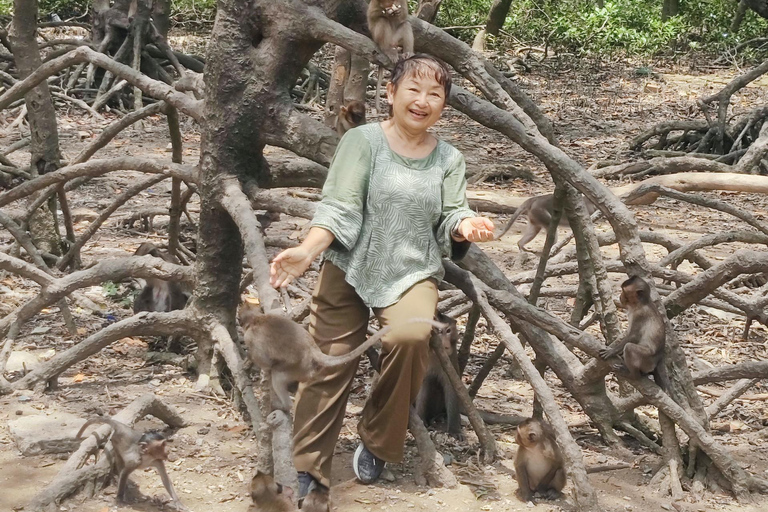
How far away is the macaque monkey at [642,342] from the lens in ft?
13.1

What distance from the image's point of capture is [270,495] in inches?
118

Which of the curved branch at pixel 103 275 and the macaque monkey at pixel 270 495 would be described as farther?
the curved branch at pixel 103 275

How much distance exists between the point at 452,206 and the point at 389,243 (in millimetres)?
291

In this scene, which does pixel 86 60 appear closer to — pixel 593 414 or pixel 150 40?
pixel 593 414

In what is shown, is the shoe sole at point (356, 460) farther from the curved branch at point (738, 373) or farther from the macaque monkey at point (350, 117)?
the macaque monkey at point (350, 117)

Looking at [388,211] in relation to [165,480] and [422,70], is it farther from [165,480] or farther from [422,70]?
[165,480]

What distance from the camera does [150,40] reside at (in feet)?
39.6

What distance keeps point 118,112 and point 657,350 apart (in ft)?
30.8

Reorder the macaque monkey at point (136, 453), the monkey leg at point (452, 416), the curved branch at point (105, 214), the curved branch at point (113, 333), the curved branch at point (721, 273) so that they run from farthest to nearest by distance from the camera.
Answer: the curved branch at point (105, 214)
the monkey leg at point (452, 416)
the curved branch at point (113, 333)
the curved branch at point (721, 273)
the macaque monkey at point (136, 453)

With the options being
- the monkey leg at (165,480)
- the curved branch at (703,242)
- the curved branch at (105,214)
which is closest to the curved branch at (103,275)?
the curved branch at (105,214)

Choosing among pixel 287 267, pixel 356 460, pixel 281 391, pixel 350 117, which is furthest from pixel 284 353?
pixel 350 117

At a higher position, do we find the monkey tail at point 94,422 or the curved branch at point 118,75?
the curved branch at point 118,75

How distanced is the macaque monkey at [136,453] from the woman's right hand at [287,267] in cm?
98

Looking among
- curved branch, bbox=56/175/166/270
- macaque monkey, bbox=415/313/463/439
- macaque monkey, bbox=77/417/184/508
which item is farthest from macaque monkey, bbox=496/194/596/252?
macaque monkey, bbox=77/417/184/508
